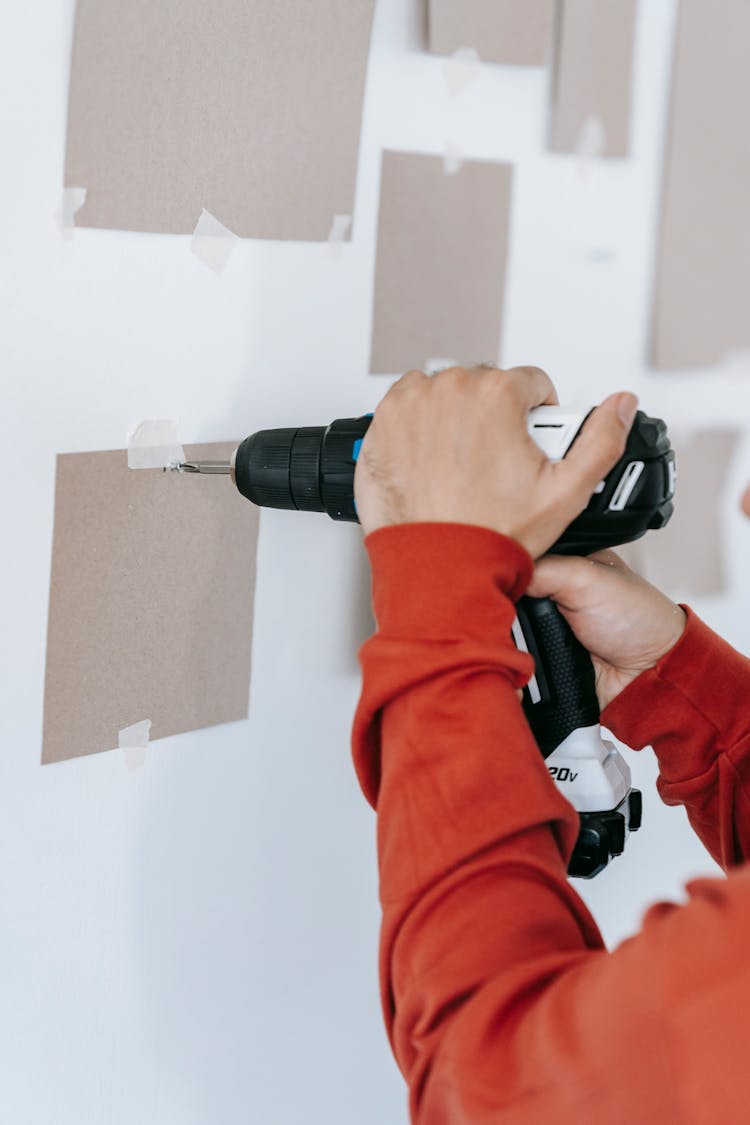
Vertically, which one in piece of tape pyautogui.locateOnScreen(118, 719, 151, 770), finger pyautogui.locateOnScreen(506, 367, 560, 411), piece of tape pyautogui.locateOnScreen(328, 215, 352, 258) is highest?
piece of tape pyautogui.locateOnScreen(328, 215, 352, 258)

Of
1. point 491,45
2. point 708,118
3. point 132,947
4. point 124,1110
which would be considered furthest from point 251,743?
point 708,118

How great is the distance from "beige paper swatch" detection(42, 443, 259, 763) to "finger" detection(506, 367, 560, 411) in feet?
0.74

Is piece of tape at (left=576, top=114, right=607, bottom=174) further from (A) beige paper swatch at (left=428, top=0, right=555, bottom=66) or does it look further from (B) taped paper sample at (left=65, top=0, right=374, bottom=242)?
(B) taped paper sample at (left=65, top=0, right=374, bottom=242)

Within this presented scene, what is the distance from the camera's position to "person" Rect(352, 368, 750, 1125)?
38 centimetres

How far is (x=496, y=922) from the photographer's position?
0.45 meters

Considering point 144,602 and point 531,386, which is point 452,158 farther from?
point 144,602

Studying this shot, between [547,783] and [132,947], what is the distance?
362 mm

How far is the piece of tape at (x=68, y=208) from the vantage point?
0.59m

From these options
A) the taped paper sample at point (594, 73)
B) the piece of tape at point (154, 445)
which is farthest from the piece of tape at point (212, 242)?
the taped paper sample at point (594, 73)

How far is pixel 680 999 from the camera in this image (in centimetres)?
37

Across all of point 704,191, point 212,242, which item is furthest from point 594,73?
point 212,242

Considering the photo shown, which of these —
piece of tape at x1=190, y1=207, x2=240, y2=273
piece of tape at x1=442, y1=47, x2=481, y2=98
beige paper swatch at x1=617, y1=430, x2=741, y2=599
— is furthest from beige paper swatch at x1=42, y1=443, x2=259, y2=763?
beige paper swatch at x1=617, y1=430, x2=741, y2=599

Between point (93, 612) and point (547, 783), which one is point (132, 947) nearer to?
point (93, 612)

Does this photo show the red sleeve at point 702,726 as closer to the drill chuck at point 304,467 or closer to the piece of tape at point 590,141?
the drill chuck at point 304,467
